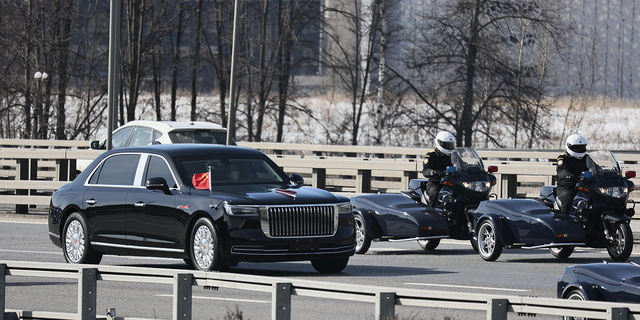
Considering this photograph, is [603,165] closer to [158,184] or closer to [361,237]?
[361,237]

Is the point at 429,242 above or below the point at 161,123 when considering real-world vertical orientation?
below

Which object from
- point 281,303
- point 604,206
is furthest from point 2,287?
point 604,206

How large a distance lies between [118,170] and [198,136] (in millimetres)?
8321

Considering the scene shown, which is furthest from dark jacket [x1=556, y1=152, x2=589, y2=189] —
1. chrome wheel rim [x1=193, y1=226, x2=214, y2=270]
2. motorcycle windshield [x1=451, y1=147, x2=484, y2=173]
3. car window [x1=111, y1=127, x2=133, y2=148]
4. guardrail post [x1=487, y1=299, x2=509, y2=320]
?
car window [x1=111, y1=127, x2=133, y2=148]

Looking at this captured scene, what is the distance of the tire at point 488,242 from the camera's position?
13.9 meters

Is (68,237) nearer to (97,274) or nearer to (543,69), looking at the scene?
(97,274)

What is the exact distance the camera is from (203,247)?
11461 mm

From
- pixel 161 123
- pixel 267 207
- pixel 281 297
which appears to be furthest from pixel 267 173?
pixel 161 123

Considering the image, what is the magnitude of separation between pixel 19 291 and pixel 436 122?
31.1 meters

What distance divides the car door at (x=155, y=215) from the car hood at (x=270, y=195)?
0.51 m

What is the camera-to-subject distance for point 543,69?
4756cm

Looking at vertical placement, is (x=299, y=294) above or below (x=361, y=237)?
above

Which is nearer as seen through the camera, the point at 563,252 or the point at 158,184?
the point at 158,184

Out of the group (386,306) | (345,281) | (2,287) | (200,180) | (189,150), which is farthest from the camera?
(189,150)
